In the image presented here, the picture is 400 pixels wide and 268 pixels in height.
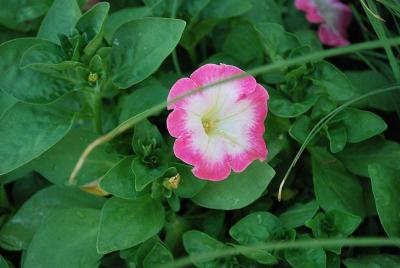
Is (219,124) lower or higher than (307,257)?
higher

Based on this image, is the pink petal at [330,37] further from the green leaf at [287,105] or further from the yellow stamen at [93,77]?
the yellow stamen at [93,77]

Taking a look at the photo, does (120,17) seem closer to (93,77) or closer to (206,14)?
(206,14)

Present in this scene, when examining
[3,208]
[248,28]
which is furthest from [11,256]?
[248,28]

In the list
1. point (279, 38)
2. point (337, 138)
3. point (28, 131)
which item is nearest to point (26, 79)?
point (28, 131)

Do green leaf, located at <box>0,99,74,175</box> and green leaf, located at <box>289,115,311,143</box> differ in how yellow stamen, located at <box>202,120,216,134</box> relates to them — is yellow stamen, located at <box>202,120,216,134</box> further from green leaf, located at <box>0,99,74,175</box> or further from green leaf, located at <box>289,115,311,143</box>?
green leaf, located at <box>0,99,74,175</box>

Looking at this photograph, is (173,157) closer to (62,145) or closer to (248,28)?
(62,145)

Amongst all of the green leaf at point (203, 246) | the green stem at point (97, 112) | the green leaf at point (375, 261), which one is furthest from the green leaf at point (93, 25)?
the green leaf at point (375, 261)

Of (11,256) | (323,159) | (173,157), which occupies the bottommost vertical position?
(11,256)
